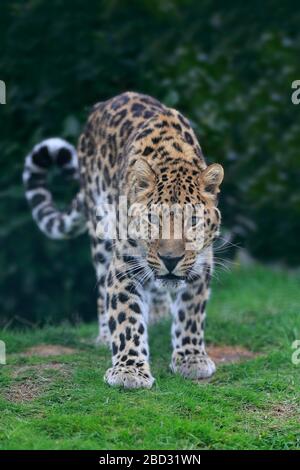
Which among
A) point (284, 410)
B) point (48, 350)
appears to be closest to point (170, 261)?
point (284, 410)

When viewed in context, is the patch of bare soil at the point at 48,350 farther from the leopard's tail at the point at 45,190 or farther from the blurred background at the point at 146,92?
the blurred background at the point at 146,92

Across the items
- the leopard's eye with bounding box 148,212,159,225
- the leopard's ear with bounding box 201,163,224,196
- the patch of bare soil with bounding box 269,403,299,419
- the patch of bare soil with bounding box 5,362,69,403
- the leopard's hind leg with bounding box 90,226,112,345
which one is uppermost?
the leopard's ear with bounding box 201,163,224,196

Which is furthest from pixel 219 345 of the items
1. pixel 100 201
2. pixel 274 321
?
pixel 100 201

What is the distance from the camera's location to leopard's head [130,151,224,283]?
661 centimetres

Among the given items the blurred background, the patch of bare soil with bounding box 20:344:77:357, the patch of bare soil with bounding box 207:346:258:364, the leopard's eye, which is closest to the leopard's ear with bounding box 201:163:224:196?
the leopard's eye

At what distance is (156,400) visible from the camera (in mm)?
6395

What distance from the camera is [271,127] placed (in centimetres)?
1291

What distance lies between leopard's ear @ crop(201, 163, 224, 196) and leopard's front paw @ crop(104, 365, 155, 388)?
1.30 meters

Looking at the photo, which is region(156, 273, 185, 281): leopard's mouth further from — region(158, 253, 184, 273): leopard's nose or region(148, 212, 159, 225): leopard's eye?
region(148, 212, 159, 225): leopard's eye
